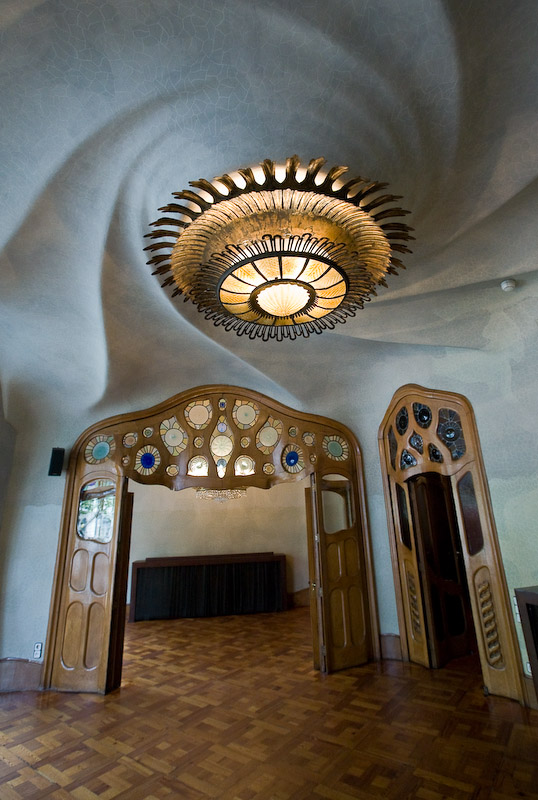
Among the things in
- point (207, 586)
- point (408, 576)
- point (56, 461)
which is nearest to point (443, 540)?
point (408, 576)

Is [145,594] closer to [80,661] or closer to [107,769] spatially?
[80,661]

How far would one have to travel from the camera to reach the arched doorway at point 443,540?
12.3 ft

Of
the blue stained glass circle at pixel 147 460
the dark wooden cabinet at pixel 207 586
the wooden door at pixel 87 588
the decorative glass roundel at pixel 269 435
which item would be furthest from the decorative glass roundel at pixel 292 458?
the dark wooden cabinet at pixel 207 586

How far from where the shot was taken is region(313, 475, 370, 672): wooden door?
4.62 m

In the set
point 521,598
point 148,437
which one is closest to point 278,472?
point 148,437

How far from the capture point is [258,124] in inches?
84.5

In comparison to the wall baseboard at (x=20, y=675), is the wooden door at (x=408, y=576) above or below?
above

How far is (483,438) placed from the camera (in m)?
4.02

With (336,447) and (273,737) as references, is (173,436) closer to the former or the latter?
(336,447)

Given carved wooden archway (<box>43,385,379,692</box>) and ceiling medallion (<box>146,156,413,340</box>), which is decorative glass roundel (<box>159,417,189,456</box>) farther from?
ceiling medallion (<box>146,156,413,340</box>)

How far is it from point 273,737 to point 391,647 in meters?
2.19

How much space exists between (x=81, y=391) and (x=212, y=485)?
1868mm

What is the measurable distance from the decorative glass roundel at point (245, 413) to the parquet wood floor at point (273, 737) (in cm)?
276

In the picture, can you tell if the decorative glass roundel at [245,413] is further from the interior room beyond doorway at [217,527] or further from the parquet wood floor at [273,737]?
the interior room beyond doorway at [217,527]
